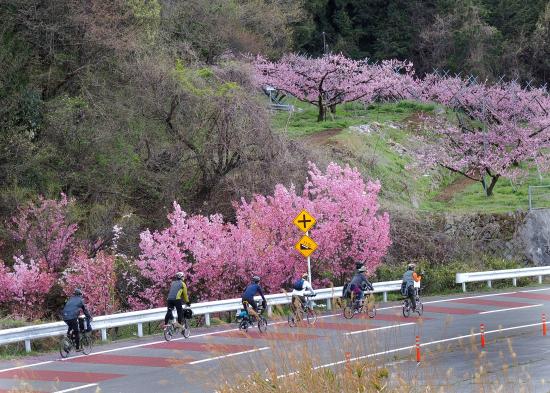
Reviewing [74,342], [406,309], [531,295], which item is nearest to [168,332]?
[74,342]

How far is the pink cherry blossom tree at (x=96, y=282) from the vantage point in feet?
94.2

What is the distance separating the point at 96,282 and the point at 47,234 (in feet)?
11.3

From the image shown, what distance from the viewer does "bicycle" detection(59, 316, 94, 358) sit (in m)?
21.9

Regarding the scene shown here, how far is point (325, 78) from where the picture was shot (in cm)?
6125

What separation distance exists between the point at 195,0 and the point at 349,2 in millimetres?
22791

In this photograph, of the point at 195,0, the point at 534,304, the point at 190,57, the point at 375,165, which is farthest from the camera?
the point at 195,0

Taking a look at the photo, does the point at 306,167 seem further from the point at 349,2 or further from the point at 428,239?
the point at 349,2

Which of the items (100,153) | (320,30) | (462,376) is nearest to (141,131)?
(100,153)

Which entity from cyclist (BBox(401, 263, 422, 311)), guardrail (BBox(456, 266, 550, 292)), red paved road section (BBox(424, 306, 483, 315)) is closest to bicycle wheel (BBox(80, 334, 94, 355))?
cyclist (BBox(401, 263, 422, 311))

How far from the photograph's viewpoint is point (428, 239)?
1580 inches

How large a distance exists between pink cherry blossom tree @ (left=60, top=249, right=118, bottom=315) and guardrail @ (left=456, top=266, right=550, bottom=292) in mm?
13666

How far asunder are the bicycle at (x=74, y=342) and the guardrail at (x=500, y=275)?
1724 centimetres

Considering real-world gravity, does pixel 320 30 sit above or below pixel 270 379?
above

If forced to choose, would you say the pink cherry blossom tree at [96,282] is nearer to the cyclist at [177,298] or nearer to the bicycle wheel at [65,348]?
the cyclist at [177,298]
